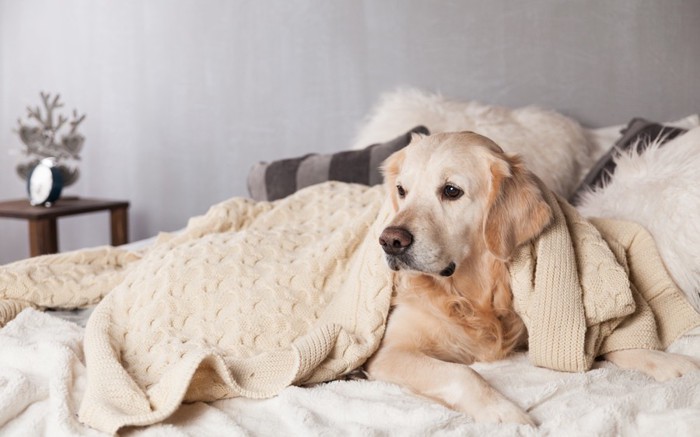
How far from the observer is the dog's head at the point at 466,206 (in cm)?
149

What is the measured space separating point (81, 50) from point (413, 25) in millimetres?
2153

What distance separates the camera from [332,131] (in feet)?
11.5

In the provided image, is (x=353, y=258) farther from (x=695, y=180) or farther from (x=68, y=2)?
(x=68, y=2)

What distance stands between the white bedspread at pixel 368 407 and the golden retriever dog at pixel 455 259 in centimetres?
8

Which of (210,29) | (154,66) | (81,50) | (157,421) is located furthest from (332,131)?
(157,421)

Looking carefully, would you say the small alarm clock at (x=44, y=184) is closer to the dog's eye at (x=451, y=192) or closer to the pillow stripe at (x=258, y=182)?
the pillow stripe at (x=258, y=182)

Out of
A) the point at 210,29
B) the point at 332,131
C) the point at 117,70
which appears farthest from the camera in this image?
the point at 117,70

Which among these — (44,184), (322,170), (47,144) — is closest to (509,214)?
(322,170)

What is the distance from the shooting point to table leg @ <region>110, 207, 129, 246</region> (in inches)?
153

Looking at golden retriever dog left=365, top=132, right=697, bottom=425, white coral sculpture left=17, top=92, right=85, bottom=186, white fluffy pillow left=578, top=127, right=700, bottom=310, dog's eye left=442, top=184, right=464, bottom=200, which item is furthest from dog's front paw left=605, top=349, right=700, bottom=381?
white coral sculpture left=17, top=92, right=85, bottom=186

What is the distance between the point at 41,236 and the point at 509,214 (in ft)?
8.74

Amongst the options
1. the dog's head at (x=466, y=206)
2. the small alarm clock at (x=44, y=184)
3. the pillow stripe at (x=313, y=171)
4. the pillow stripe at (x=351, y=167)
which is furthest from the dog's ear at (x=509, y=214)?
the small alarm clock at (x=44, y=184)

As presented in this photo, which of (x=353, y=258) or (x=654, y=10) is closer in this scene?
(x=353, y=258)

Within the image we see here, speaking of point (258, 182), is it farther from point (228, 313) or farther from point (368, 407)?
point (368, 407)
